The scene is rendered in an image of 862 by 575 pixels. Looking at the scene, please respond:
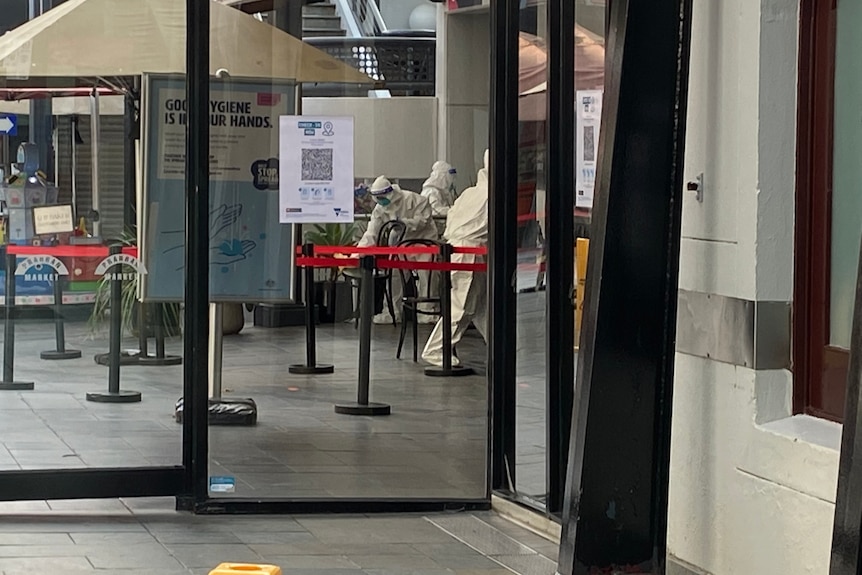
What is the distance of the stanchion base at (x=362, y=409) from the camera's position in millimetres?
7215

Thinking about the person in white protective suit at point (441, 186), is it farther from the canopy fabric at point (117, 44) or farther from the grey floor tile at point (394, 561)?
→ the grey floor tile at point (394, 561)

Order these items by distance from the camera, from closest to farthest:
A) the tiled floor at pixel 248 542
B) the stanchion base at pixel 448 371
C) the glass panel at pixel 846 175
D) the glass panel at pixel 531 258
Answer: the glass panel at pixel 846 175, the tiled floor at pixel 248 542, the glass panel at pixel 531 258, the stanchion base at pixel 448 371

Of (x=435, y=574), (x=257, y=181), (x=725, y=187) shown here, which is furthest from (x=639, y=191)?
(x=257, y=181)

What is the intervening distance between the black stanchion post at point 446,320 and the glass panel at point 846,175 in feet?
8.65

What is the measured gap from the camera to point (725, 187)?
203 inches

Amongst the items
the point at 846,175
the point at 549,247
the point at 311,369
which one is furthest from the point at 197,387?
the point at 846,175

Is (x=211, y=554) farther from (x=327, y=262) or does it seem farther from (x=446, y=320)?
(x=446, y=320)

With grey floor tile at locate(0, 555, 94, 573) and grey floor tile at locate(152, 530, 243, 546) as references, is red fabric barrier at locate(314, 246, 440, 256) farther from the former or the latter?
grey floor tile at locate(0, 555, 94, 573)

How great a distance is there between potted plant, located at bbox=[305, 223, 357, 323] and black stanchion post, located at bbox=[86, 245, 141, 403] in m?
0.89

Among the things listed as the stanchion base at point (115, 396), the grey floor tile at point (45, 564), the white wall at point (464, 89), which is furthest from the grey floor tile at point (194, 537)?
the white wall at point (464, 89)

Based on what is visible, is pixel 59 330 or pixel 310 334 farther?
pixel 310 334

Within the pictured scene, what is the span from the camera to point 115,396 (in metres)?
6.92

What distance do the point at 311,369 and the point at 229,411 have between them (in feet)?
1.44

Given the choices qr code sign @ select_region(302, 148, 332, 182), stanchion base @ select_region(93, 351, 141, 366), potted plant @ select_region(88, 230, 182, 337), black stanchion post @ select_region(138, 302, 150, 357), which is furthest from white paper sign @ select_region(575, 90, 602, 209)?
stanchion base @ select_region(93, 351, 141, 366)
